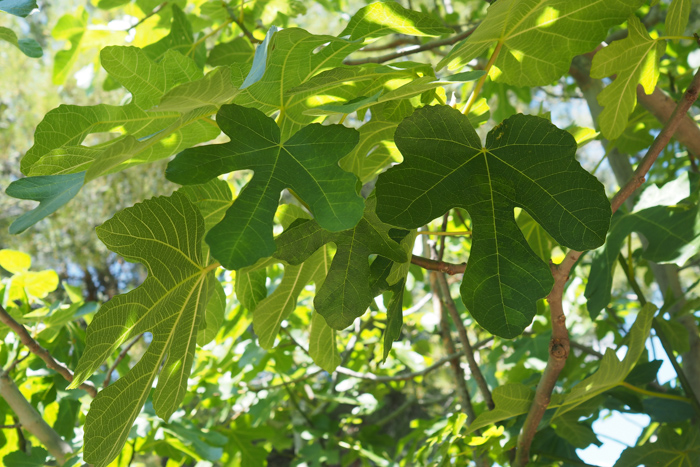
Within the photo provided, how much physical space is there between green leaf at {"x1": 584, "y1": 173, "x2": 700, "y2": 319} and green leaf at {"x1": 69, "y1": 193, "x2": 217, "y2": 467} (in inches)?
27.3

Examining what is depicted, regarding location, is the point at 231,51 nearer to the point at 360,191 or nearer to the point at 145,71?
the point at 145,71

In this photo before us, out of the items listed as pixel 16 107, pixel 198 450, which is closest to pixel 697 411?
pixel 198 450

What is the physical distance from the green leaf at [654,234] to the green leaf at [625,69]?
0.94ft

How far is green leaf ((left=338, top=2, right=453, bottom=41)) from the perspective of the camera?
610 millimetres

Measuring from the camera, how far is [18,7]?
0.64 meters

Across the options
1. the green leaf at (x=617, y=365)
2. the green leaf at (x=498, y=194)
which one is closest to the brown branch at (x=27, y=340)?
the green leaf at (x=498, y=194)

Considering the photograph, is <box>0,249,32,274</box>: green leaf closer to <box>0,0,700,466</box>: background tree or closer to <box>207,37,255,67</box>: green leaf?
<box>0,0,700,466</box>: background tree

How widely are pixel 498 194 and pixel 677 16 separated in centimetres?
44

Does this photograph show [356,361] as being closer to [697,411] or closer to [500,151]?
[697,411]

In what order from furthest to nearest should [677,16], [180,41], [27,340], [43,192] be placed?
1. [180,41]
2. [27,340]
3. [677,16]
4. [43,192]

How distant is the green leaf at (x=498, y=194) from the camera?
1.82 feet

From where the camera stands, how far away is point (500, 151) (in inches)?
22.9

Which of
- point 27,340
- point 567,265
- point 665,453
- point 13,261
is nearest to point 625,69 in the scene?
point 567,265

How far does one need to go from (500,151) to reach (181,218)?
0.37m
